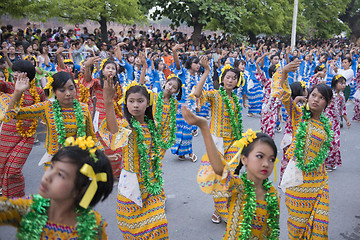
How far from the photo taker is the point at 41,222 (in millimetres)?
2070

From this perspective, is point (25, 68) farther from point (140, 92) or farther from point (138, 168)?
point (138, 168)

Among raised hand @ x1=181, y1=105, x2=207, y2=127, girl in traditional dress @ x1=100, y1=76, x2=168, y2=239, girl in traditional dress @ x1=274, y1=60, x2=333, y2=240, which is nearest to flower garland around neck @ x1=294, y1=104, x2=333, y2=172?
girl in traditional dress @ x1=274, y1=60, x2=333, y2=240

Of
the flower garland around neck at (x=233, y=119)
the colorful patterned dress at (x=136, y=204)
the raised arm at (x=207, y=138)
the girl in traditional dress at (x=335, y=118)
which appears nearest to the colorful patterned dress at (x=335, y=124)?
the girl in traditional dress at (x=335, y=118)

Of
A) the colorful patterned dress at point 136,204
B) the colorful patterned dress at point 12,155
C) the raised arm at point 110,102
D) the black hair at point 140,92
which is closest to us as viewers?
the raised arm at point 110,102

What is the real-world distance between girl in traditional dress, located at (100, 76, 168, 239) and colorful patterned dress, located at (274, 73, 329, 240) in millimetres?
1395

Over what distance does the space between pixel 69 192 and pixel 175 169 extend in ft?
14.7

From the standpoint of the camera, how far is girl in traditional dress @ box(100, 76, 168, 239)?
318 centimetres

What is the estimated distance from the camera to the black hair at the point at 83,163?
213 cm

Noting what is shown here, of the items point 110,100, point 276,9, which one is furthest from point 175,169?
point 276,9

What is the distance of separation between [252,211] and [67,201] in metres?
1.37

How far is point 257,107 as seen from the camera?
11156 mm

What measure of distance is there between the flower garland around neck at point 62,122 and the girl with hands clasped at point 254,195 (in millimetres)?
1802

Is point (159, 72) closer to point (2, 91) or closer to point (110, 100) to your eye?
point (2, 91)

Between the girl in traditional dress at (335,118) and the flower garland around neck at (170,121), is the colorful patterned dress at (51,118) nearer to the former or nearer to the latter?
the flower garland around neck at (170,121)
